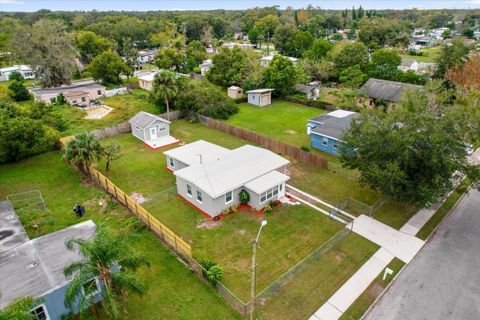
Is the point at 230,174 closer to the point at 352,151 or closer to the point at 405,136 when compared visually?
the point at 352,151

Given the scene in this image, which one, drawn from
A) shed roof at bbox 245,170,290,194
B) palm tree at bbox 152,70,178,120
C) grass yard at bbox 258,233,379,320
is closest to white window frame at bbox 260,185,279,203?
shed roof at bbox 245,170,290,194

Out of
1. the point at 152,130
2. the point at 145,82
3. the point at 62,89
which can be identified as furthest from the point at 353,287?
the point at 145,82

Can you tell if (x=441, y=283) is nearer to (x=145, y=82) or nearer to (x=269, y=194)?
(x=269, y=194)

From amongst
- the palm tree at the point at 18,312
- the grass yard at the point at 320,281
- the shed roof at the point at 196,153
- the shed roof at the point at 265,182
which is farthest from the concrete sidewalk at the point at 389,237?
the palm tree at the point at 18,312

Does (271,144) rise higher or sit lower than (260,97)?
lower

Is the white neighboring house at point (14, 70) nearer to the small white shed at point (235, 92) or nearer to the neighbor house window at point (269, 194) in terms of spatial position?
the small white shed at point (235, 92)
